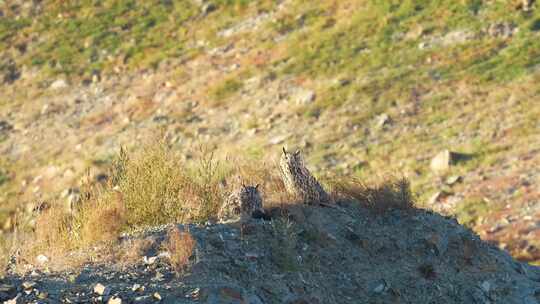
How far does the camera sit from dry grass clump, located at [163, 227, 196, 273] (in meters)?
7.30

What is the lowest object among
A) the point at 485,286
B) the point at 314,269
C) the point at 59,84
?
the point at 59,84

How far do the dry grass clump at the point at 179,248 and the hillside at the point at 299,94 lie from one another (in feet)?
30.6

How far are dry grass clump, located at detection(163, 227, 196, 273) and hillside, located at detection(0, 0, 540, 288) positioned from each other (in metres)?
9.32

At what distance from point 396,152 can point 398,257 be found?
11901 mm

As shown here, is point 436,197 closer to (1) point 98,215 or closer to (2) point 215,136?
(2) point 215,136

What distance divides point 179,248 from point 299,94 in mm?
16988

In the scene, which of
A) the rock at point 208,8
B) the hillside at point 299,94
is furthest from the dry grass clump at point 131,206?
the rock at point 208,8

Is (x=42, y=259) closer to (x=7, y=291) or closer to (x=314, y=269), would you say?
(x=7, y=291)

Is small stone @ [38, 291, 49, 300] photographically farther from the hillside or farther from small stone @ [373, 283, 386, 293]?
the hillside

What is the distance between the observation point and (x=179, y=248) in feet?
24.2

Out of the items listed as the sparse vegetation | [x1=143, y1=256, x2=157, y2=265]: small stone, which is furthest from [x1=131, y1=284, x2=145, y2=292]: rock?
the sparse vegetation

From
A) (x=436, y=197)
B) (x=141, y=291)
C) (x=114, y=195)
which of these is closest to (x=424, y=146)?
(x=436, y=197)

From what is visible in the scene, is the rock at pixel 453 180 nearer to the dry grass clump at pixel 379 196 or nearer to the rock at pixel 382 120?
the rock at pixel 382 120

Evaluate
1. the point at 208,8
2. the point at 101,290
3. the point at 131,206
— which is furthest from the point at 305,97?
the point at 101,290
